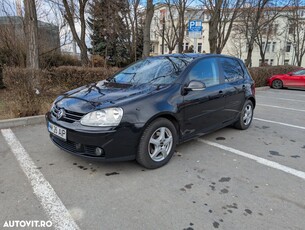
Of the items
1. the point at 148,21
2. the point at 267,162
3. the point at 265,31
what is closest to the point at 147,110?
the point at 267,162

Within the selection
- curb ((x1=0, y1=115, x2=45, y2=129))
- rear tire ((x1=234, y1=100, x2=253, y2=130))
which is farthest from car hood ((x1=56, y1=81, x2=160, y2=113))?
rear tire ((x1=234, y1=100, x2=253, y2=130))

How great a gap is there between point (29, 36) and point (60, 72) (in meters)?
1.41

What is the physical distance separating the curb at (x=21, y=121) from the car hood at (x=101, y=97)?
7.23ft

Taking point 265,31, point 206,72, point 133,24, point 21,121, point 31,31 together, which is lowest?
point 21,121

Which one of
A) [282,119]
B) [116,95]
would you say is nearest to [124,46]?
[282,119]

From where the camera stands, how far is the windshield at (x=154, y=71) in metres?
3.52

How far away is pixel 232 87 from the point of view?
4426 mm

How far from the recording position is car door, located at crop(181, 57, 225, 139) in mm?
3480

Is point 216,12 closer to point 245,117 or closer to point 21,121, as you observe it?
point 245,117

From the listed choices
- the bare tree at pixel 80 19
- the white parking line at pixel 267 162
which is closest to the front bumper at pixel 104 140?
the white parking line at pixel 267 162

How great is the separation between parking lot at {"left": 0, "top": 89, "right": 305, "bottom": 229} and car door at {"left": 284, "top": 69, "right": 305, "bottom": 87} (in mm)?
11424

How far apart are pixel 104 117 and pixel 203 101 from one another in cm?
174

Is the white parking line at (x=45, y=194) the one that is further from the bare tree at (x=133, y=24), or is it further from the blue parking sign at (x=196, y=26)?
the bare tree at (x=133, y=24)

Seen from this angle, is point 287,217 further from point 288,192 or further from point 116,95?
point 116,95
